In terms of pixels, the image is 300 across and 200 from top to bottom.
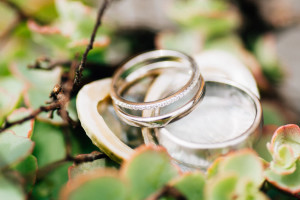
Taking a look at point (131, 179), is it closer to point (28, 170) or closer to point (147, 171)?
point (147, 171)

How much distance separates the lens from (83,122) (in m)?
0.39

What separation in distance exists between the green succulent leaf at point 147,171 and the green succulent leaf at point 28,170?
128mm

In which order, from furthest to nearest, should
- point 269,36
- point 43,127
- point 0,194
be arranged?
point 269,36 → point 43,127 → point 0,194

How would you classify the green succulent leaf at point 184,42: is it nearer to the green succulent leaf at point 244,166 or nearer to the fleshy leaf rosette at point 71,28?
the fleshy leaf rosette at point 71,28

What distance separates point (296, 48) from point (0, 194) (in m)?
0.77

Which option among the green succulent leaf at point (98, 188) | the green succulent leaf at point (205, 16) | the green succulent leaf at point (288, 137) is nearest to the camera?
the green succulent leaf at point (98, 188)

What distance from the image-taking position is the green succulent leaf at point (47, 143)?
16.4 inches

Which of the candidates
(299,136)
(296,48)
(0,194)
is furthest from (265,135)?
(296,48)

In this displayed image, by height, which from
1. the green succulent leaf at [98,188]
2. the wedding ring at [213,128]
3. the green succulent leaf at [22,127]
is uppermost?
the green succulent leaf at [98,188]

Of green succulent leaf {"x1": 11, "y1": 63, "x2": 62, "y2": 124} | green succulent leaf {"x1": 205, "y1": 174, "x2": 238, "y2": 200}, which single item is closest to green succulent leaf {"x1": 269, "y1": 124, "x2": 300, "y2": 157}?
green succulent leaf {"x1": 205, "y1": 174, "x2": 238, "y2": 200}

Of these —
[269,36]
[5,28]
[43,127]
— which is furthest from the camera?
[269,36]

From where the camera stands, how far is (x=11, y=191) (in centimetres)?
33

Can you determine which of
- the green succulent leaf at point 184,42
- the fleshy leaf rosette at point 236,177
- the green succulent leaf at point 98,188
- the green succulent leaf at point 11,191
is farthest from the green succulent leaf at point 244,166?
the green succulent leaf at point 184,42

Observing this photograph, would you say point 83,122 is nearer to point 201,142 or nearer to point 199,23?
point 201,142
